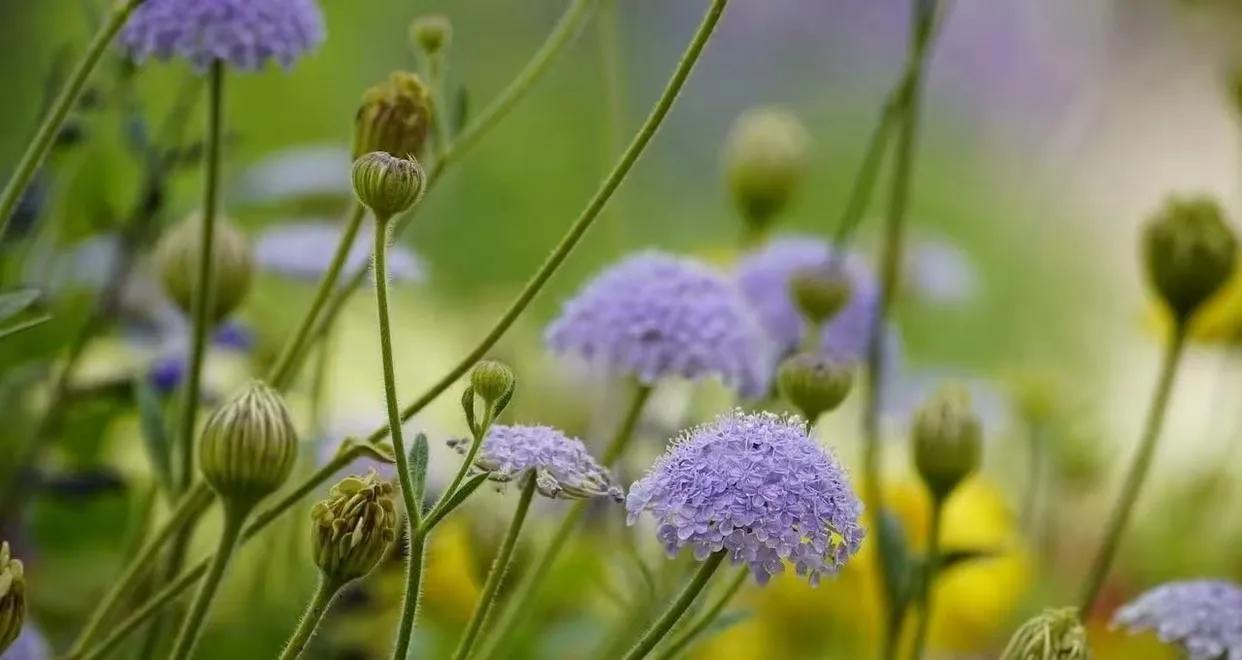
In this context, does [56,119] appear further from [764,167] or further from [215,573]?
[764,167]

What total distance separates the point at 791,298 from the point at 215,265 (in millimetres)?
158

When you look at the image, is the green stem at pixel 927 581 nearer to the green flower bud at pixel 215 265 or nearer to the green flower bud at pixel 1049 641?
the green flower bud at pixel 1049 641

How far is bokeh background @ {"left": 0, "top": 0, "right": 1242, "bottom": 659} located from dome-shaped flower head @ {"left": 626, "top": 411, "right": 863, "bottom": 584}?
73mm

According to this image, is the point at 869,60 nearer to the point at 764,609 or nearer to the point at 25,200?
the point at 764,609

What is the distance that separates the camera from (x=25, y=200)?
1.44 ft

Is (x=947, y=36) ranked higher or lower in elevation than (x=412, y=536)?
higher

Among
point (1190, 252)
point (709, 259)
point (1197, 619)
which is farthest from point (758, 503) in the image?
point (709, 259)

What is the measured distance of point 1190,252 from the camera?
46cm

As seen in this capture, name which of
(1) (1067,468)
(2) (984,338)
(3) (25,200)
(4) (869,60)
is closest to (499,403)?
(3) (25,200)

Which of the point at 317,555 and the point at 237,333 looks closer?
the point at 317,555

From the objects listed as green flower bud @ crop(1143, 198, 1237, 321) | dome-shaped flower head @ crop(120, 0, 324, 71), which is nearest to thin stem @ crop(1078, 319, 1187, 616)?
green flower bud @ crop(1143, 198, 1237, 321)

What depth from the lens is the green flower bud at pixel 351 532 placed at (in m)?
0.27

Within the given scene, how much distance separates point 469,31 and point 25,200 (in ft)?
3.45

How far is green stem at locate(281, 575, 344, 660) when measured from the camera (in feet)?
0.87
